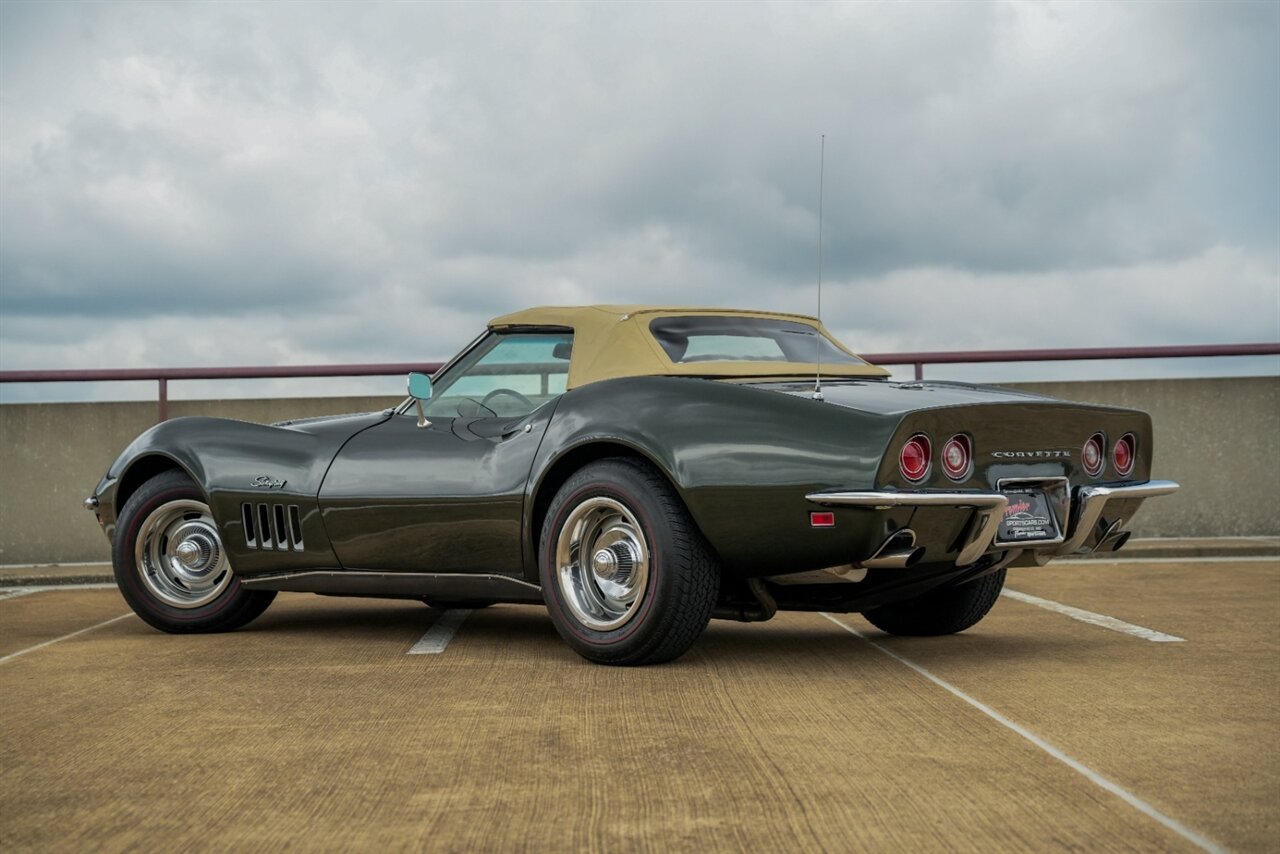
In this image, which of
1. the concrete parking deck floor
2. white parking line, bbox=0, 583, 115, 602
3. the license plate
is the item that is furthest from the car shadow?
white parking line, bbox=0, 583, 115, 602

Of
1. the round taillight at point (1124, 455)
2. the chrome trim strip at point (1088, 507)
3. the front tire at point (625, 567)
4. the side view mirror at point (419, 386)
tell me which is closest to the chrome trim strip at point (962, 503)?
the chrome trim strip at point (1088, 507)

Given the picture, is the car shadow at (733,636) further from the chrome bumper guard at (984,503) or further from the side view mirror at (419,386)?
the side view mirror at (419,386)

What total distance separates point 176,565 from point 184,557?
0.06m

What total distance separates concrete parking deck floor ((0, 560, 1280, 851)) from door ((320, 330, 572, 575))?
1.46 ft

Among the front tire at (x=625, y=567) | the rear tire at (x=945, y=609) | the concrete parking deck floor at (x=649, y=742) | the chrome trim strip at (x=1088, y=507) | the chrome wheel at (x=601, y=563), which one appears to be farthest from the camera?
the rear tire at (x=945, y=609)

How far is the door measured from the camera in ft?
22.2

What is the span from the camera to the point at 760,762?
14.6ft

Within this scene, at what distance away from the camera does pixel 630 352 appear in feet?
21.9

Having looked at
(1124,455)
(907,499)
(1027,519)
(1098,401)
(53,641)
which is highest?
(1098,401)

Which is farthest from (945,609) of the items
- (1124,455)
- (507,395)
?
(507,395)

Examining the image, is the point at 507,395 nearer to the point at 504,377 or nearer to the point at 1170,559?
the point at 504,377

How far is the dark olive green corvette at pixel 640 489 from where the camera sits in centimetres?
586

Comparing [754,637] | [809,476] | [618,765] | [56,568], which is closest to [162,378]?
[56,568]

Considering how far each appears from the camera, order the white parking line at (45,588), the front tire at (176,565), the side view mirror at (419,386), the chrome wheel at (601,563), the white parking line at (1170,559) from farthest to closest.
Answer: the white parking line at (1170,559), the white parking line at (45,588), the front tire at (176,565), the side view mirror at (419,386), the chrome wheel at (601,563)
